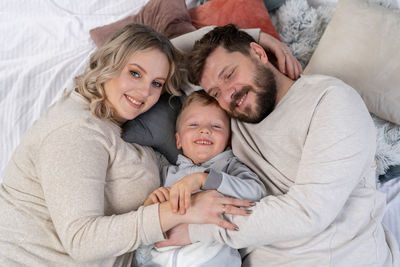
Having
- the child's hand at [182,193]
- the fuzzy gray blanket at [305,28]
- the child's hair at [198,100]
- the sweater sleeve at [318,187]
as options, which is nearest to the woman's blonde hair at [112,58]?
the child's hair at [198,100]

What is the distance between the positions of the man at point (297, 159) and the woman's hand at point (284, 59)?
9cm

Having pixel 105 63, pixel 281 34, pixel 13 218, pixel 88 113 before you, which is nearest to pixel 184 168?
pixel 88 113

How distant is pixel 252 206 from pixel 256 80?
0.63 m

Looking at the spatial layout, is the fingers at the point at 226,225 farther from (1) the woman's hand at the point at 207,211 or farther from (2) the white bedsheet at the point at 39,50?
(2) the white bedsheet at the point at 39,50

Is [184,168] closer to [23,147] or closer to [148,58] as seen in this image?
[148,58]

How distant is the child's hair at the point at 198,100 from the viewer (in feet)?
5.80

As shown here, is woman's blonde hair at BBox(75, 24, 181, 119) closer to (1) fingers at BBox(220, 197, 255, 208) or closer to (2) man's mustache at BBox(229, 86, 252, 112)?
(2) man's mustache at BBox(229, 86, 252, 112)

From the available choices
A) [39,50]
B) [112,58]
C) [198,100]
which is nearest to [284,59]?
[198,100]

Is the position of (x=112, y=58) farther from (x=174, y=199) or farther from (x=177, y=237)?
(x=177, y=237)

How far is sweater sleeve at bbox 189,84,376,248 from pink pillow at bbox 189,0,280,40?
3.23 feet

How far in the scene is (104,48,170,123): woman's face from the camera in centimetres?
154

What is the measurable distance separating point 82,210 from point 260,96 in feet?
3.17

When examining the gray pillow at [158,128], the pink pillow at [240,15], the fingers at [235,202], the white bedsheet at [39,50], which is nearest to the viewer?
the fingers at [235,202]

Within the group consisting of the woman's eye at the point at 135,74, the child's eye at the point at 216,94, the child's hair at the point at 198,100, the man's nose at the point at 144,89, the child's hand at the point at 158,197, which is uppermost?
the woman's eye at the point at 135,74
